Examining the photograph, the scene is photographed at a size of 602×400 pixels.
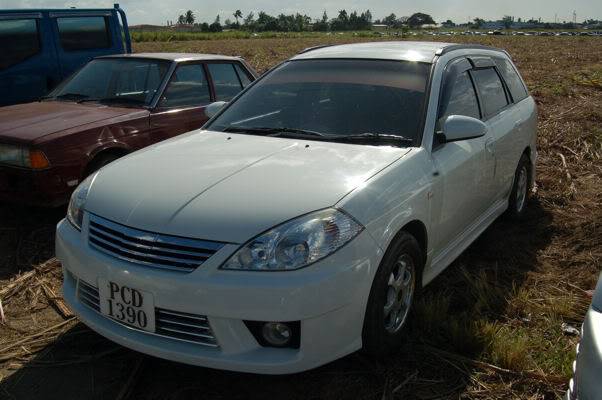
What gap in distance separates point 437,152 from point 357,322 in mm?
1248

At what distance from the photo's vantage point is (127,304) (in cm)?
261

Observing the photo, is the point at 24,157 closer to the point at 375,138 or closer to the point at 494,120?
the point at 375,138

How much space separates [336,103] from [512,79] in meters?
2.33

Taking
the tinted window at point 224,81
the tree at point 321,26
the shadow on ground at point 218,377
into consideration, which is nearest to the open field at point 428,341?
the shadow on ground at point 218,377

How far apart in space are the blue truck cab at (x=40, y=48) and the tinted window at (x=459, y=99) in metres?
4.96

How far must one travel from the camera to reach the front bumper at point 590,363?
68.6 inches

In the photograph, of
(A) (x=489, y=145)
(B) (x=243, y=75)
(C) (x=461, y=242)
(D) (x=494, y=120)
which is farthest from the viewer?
(B) (x=243, y=75)

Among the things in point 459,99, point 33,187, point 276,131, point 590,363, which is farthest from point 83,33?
point 590,363

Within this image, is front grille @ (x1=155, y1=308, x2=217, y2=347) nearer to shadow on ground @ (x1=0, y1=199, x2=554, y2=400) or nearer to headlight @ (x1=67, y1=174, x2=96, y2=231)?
shadow on ground @ (x1=0, y1=199, x2=554, y2=400)

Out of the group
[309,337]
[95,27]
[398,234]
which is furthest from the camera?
[95,27]

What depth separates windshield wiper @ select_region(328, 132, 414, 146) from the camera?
3.33 m

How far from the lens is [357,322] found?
2.64 meters

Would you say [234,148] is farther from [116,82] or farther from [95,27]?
[95,27]

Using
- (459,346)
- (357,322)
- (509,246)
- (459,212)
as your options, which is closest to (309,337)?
(357,322)
